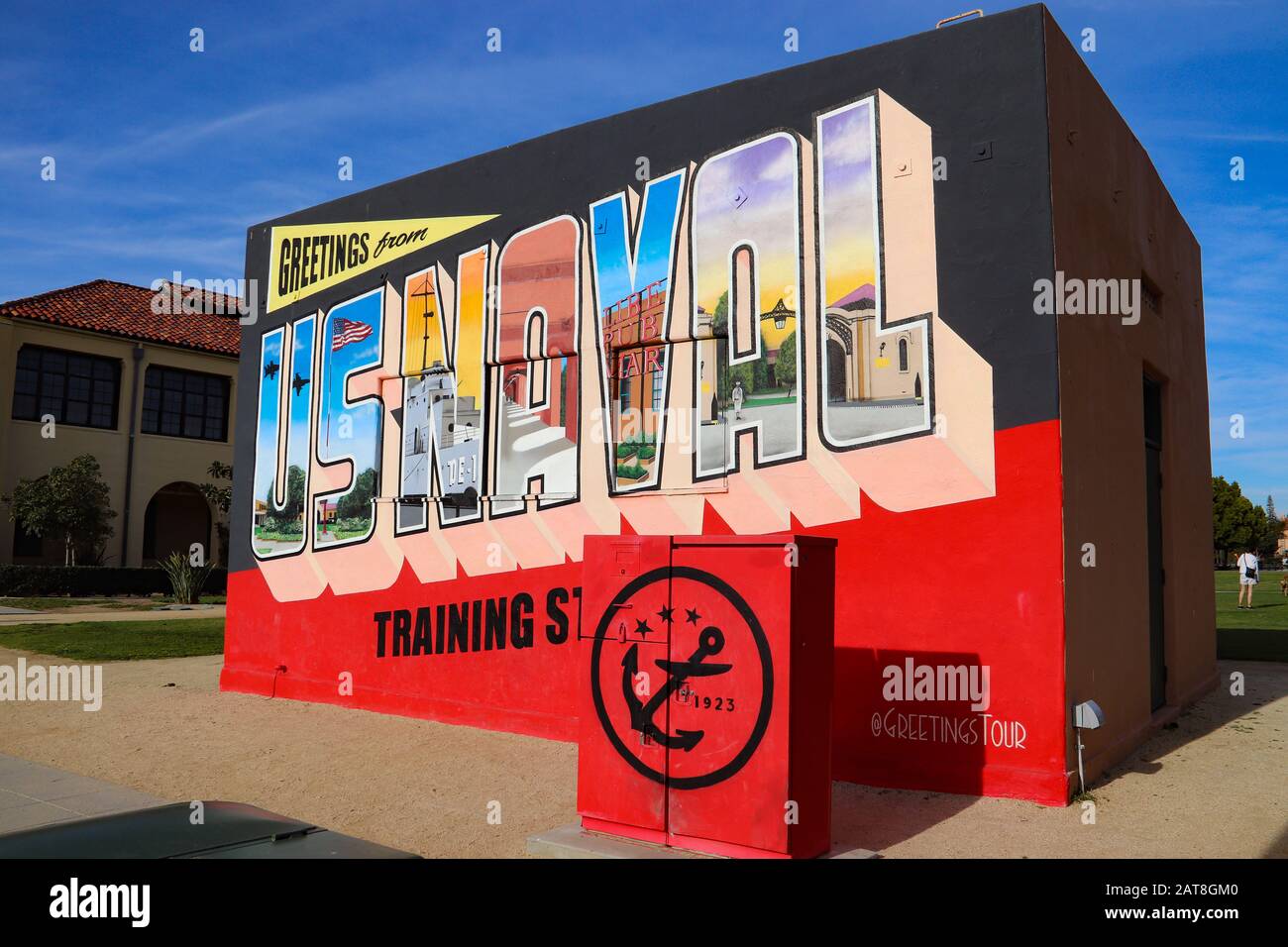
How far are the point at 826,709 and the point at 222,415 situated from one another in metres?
35.6

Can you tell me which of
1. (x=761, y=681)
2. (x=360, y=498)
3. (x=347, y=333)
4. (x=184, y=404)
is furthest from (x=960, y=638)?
(x=184, y=404)

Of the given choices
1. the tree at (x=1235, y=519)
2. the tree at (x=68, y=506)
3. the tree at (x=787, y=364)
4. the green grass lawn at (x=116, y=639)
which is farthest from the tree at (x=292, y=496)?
the tree at (x=1235, y=519)

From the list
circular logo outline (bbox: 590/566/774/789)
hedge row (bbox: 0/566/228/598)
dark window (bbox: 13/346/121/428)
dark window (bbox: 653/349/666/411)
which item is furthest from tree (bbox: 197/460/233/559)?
circular logo outline (bbox: 590/566/774/789)

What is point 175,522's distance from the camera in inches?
1496

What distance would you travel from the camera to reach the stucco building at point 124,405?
103ft

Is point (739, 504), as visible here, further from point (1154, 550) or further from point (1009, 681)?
point (1154, 550)

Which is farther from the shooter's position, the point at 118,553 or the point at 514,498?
the point at 118,553

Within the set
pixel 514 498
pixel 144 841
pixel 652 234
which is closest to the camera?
pixel 144 841

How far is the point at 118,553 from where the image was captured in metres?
33.3

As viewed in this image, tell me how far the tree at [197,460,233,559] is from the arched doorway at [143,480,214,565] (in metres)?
0.86

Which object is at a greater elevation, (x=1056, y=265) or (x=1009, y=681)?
(x=1056, y=265)
